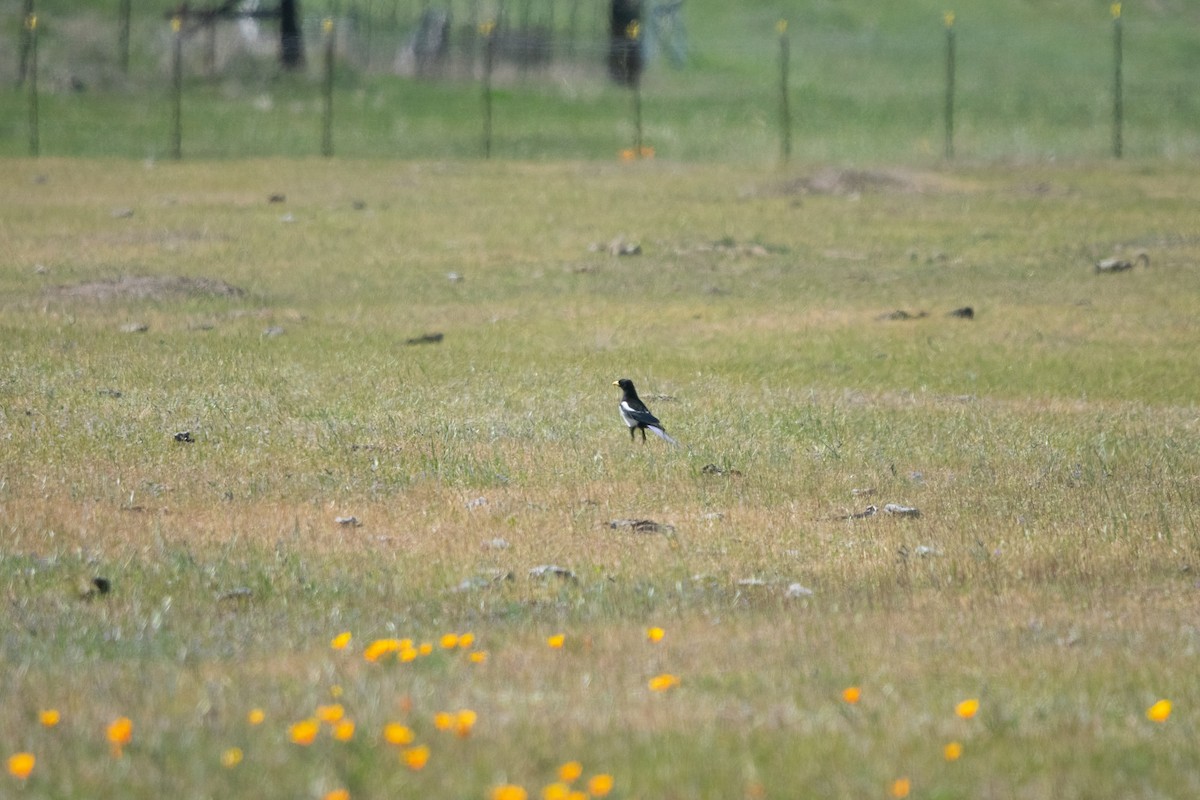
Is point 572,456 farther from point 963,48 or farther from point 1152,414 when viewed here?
point 963,48

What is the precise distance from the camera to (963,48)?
70.5m

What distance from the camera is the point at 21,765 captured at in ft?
18.2

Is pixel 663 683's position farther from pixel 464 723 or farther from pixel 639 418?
pixel 639 418

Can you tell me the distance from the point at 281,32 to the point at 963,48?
97.0ft

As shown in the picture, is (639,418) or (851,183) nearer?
(639,418)

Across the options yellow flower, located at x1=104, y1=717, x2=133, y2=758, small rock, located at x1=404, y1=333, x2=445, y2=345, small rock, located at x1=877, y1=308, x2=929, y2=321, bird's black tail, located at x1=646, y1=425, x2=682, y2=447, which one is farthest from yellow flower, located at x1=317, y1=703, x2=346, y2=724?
A: small rock, located at x1=877, y1=308, x2=929, y2=321

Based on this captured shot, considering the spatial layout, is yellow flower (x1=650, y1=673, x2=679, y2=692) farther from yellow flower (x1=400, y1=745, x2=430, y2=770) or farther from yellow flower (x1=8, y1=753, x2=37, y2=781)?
yellow flower (x1=8, y1=753, x2=37, y2=781)

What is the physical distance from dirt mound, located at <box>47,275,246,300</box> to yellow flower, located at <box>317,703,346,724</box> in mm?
17071

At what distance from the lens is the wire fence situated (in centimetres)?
4491

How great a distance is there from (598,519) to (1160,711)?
5.18 metres

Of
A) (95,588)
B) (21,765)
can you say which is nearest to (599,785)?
(21,765)

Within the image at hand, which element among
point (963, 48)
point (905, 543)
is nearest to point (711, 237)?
point (905, 543)

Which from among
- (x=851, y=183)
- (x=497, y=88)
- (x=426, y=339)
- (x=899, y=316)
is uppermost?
(x=497, y=88)

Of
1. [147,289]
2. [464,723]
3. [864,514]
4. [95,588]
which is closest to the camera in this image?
[464,723]
